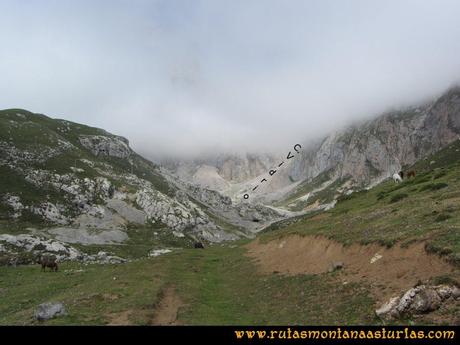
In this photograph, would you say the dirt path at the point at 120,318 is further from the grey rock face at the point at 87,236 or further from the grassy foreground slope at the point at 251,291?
the grey rock face at the point at 87,236

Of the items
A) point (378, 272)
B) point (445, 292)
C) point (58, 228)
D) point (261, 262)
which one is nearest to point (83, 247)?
point (58, 228)

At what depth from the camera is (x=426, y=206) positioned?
4109cm

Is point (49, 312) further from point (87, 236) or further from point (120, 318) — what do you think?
point (87, 236)

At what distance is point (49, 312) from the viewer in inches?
1067

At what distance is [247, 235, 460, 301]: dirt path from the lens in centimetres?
2432

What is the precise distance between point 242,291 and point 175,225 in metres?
146

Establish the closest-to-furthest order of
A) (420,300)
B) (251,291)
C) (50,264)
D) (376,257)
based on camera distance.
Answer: (420,300) < (376,257) < (251,291) < (50,264)

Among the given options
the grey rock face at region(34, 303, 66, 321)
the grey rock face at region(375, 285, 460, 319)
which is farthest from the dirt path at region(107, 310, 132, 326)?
the grey rock face at region(375, 285, 460, 319)

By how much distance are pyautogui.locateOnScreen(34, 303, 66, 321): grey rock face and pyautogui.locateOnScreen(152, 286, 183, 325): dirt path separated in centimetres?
630

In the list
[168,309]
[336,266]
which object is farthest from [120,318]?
[336,266]

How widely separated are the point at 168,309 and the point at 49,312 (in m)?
8.63

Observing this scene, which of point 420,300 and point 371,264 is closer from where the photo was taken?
point 420,300

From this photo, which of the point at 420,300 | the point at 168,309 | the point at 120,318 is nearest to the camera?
the point at 420,300
